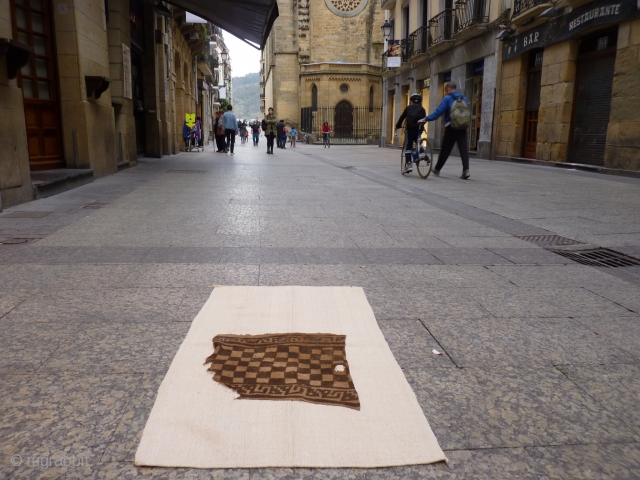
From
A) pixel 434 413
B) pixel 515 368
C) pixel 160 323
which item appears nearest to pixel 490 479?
pixel 434 413

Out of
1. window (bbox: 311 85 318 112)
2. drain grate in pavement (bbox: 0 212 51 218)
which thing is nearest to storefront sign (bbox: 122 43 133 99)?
drain grate in pavement (bbox: 0 212 51 218)

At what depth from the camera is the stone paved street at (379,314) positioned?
5.92 feet

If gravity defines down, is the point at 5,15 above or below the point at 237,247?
above

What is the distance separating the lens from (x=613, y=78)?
490 inches

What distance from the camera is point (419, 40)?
24609 millimetres

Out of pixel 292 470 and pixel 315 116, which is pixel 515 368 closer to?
pixel 292 470

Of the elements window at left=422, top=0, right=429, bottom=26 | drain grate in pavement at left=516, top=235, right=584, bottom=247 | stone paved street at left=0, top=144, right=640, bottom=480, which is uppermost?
window at left=422, top=0, right=429, bottom=26

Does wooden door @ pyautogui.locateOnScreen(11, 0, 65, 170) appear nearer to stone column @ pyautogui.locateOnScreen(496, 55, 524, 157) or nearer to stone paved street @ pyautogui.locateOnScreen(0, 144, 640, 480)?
stone paved street @ pyautogui.locateOnScreen(0, 144, 640, 480)

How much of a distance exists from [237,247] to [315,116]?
4405 cm

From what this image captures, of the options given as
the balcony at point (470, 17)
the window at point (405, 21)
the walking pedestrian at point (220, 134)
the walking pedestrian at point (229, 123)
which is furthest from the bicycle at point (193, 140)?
the window at point (405, 21)

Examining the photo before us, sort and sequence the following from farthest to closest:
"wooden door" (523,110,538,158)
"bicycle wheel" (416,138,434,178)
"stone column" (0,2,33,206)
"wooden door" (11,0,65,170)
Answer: "wooden door" (523,110,538,158), "bicycle wheel" (416,138,434,178), "wooden door" (11,0,65,170), "stone column" (0,2,33,206)

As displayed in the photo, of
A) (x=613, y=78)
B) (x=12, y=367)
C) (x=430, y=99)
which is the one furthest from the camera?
(x=430, y=99)

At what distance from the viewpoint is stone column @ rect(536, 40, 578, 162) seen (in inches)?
556

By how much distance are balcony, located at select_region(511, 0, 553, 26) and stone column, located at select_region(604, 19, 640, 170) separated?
9.78 ft
